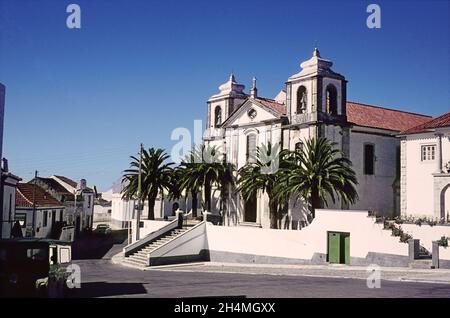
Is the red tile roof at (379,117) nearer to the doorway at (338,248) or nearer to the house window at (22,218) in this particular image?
the doorway at (338,248)

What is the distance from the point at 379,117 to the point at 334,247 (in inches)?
595

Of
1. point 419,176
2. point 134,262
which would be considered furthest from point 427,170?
point 134,262

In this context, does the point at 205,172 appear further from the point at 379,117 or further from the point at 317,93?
the point at 379,117

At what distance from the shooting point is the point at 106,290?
18.2 meters

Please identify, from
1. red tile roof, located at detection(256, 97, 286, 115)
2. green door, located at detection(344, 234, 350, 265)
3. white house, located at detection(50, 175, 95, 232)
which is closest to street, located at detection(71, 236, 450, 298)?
green door, located at detection(344, 234, 350, 265)

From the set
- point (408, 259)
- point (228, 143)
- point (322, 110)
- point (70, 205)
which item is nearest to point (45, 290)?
point (408, 259)

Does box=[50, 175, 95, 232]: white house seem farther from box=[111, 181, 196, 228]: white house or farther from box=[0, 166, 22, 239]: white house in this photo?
box=[0, 166, 22, 239]: white house

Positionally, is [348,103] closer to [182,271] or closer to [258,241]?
[258,241]

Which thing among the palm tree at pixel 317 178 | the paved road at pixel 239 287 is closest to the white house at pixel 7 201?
the paved road at pixel 239 287

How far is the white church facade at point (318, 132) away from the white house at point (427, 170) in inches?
147

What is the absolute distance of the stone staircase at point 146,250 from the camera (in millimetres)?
29800

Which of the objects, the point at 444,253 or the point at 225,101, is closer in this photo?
the point at 444,253

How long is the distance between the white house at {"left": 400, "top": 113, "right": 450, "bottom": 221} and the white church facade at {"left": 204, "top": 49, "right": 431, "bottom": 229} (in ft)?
12.3
